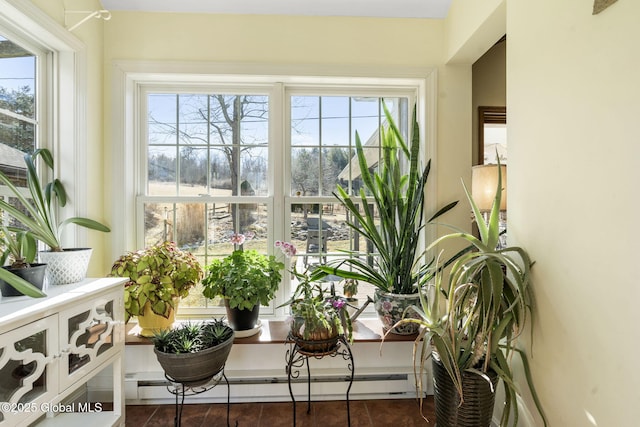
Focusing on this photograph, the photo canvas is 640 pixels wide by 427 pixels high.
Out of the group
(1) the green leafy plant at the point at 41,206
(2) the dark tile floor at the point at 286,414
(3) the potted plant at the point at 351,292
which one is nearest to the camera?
(1) the green leafy plant at the point at 41,206

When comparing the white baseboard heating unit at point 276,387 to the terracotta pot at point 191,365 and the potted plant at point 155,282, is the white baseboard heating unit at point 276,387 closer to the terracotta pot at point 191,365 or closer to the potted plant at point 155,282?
the potted plant at point 155,282

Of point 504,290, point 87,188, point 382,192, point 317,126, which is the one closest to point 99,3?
point 87,188

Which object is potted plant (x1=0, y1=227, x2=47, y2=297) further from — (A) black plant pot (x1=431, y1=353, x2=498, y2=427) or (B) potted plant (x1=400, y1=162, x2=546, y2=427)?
(A) black plant pot (x1=431, y1=353, x2=498, y2=427)

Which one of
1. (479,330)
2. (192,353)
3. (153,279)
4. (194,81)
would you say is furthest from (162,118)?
(479,330)

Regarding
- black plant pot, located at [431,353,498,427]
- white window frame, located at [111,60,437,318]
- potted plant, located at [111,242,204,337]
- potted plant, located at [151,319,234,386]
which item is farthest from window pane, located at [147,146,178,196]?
black plant pot, located at [431,353,498,427]

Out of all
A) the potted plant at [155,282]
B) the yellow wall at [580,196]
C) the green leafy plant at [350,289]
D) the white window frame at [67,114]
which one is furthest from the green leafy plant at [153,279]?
the yellow wall at [580,196]

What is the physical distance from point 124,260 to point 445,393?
185 cm

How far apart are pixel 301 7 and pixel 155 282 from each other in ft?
6.47

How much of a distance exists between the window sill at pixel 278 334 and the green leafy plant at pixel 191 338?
0.81ft

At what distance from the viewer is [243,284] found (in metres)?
1.75

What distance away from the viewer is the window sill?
70.5 inches

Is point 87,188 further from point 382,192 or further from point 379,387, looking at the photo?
point 379,387

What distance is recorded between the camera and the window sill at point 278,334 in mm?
1790

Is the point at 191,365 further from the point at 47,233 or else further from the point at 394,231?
the point at 394,231
